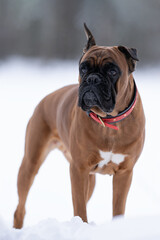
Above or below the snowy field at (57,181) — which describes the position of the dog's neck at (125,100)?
above

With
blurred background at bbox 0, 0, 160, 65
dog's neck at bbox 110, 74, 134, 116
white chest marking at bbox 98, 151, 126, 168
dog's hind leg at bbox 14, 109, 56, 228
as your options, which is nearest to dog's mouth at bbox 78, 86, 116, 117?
dog's neck at bbox 110, 74, 134, 116

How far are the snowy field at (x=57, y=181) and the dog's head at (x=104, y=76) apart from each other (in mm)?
455

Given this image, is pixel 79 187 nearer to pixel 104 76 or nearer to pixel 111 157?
pixel 111 157

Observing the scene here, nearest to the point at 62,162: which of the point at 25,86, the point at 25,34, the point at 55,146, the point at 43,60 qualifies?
the point at 55,146

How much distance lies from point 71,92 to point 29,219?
2.89 feet

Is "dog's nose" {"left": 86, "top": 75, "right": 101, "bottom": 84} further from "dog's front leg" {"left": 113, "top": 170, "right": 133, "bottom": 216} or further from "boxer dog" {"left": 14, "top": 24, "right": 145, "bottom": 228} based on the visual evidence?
"dog's front leg" {"left": 113, "top": 170, "right": 133, "bottom": 216}

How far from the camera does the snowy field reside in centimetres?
130

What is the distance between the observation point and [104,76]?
1.66 m

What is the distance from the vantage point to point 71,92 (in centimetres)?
217

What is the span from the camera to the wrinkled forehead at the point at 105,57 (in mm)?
1674

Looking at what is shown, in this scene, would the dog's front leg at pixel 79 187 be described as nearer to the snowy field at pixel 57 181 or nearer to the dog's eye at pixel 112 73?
the snowy field at pixel 57 181

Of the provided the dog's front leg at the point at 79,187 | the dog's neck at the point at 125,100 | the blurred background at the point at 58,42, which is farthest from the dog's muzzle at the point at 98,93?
the blurred background at the point at 58,42

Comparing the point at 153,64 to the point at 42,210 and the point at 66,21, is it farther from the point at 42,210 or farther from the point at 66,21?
the point at 42,210

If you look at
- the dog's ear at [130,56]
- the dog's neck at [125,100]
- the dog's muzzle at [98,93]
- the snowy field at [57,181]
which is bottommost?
the snowy field at [57,181]
